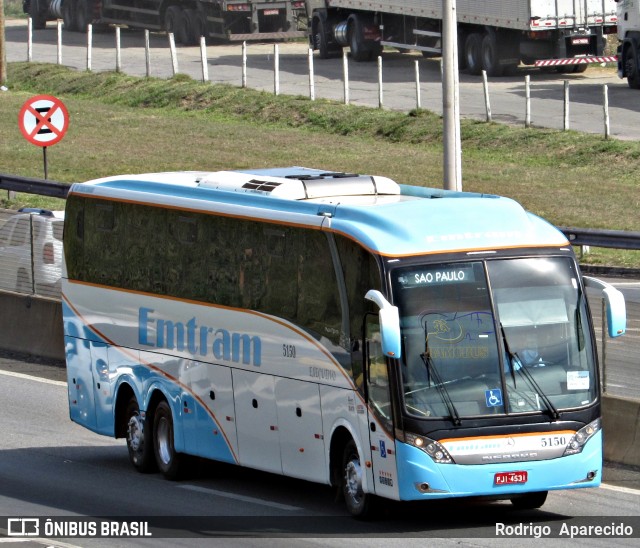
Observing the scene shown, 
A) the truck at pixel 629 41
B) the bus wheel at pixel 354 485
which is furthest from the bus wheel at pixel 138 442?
the truck at pixel 629 41

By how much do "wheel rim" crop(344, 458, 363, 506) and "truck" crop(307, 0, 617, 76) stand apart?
3574cm

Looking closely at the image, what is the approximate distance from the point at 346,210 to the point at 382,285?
3.74ft

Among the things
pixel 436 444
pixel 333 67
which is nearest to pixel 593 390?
pixel 436 444

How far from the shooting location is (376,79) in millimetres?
51750

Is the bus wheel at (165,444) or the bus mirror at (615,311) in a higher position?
the bus mirror at (615,311)

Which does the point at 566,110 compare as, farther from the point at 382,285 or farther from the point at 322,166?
the point at 382,285

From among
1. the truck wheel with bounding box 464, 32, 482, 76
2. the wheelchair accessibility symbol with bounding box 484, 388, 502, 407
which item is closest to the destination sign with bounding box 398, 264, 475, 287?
the wheelchair accessibility symbol with bounding box 484, 388, 502, 407

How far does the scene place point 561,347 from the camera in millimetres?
13336

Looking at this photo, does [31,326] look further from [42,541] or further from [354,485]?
[354,485]

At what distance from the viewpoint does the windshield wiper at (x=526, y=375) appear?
13.2 metres

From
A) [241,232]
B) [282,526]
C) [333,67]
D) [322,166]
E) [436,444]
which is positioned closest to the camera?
[436,444]

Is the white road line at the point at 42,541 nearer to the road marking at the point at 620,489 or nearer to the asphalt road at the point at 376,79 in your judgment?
the road marking at the point at 620,489

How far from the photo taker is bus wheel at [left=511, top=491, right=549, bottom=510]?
1393 centimetres

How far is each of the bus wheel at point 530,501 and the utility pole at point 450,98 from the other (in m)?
10.2
